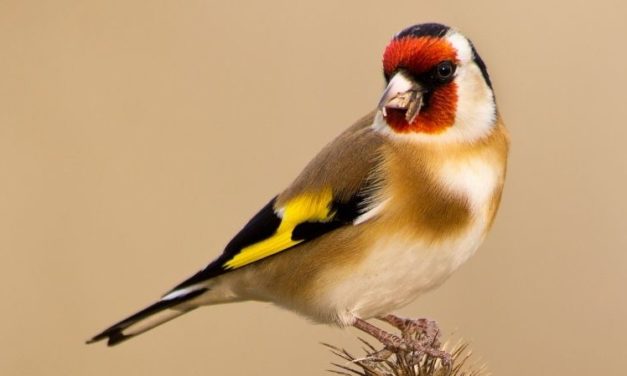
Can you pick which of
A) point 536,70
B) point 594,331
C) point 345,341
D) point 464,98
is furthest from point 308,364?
point 464,98

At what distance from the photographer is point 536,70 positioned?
553cm

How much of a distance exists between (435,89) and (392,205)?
322 mm

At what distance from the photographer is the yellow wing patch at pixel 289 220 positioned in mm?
3953

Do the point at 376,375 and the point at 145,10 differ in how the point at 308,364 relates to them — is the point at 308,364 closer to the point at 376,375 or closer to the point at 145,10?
the point at 145,10

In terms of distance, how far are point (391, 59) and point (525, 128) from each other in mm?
2090

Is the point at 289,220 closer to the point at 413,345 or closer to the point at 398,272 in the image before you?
the point at 398,272

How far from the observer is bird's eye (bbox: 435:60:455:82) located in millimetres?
3785

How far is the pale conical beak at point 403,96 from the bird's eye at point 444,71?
0.19ft

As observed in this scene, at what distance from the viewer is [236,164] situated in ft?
18.0

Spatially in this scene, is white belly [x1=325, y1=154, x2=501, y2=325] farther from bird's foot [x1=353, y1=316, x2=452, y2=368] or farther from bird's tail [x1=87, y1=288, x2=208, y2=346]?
bird's tail [x1=87, y1=288, x2=208, y2=346]

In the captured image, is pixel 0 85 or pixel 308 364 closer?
pixel 308 364

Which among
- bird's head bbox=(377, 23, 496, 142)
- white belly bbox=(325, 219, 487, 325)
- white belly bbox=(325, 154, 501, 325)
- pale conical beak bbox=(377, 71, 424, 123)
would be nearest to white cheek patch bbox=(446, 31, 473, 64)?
bird's head bbox=(377, 23, 496, 142)

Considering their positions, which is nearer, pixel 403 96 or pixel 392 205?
pixel 403 96

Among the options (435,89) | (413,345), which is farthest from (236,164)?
(413,345)
